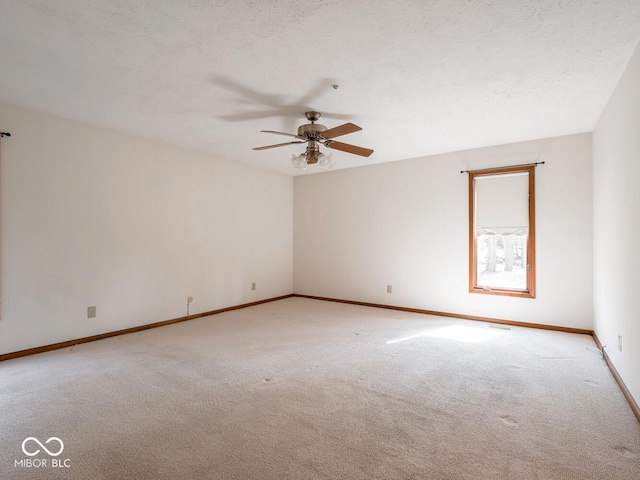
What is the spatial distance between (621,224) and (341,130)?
243 centimetres

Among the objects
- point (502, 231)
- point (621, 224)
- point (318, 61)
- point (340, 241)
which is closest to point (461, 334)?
point (502, 231)

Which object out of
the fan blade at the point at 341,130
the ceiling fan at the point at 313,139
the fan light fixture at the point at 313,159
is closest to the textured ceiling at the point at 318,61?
the ceiling fan at the point at 313,139

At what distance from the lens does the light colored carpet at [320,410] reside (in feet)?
5.81

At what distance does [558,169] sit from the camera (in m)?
4.36

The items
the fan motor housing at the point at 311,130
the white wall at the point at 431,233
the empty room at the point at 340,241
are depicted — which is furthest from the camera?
the white wall at the point at 431,233

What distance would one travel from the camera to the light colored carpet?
1770 mm

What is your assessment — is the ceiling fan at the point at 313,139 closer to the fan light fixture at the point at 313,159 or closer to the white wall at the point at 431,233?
the fan light fixture at the point at 313,159

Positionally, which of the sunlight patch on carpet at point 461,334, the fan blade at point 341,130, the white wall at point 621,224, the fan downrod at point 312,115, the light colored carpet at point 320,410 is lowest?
the light colored carpet at point 320,410

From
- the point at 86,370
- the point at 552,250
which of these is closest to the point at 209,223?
the point at 86,370

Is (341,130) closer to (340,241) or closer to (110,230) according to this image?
(110,230)

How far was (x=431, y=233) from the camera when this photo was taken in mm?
5301

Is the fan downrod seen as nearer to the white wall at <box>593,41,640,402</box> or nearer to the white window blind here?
the white wall at <box>593,41,640,402</box>

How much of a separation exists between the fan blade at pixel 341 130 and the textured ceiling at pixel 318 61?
289 millimetres

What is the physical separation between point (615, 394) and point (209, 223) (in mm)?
5031
